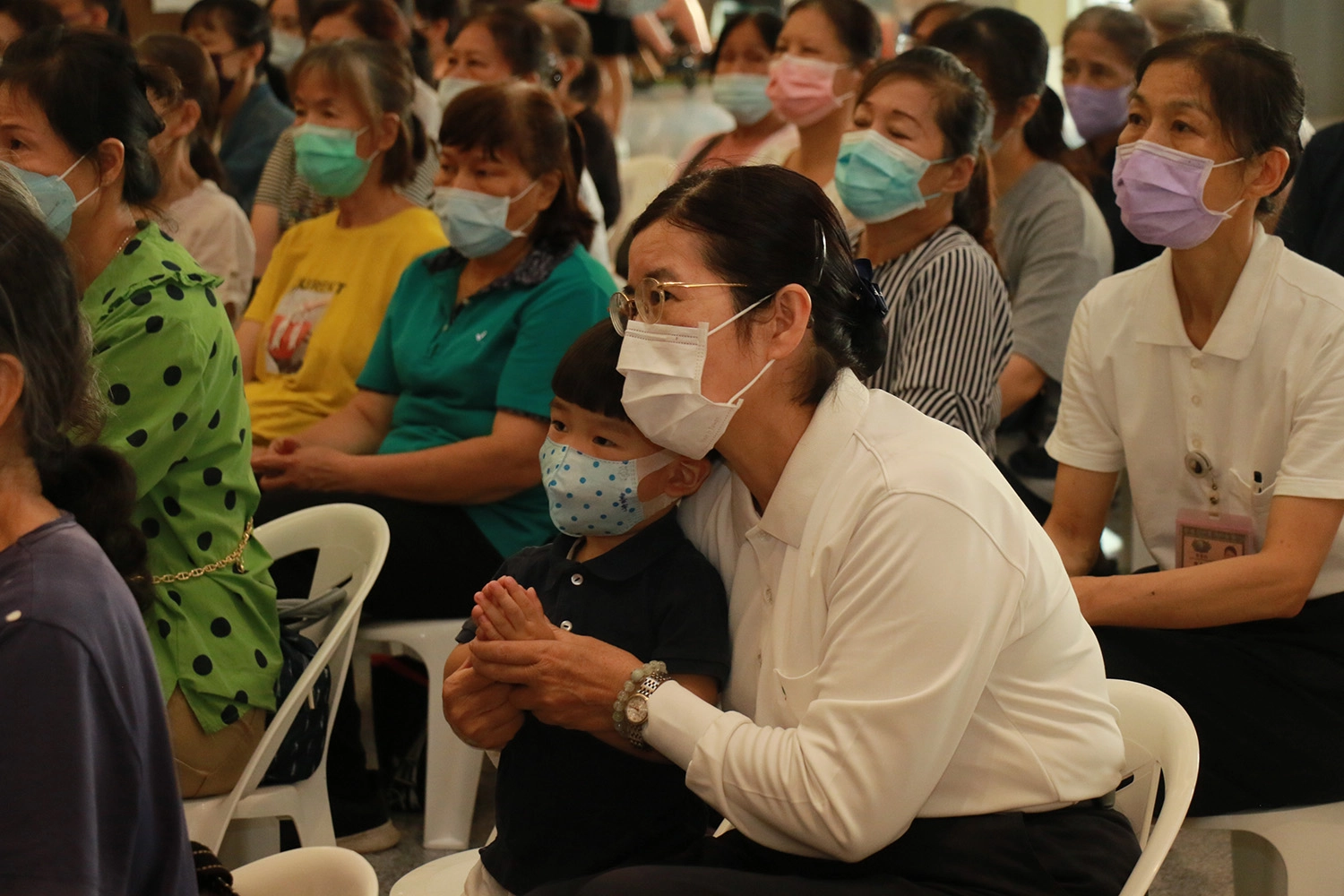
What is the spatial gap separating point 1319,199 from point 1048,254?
59cm

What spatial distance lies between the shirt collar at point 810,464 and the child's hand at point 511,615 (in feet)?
0.92

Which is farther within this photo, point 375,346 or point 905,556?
point 375,346

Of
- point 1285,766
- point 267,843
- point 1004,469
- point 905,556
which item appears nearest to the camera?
point 905,556

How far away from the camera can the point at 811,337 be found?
1.57m

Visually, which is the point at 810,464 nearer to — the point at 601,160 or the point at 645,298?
the point at 645,298

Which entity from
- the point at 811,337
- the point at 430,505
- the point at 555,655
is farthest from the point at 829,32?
the point at 555,655

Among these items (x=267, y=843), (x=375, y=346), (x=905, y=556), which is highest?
(x=905, y=556)

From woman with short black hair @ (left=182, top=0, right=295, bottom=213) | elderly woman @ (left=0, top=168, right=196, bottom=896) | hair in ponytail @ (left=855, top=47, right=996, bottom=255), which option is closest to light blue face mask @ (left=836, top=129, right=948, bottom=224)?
hair in ponytail @ (left=855, top=47, right=996, bottom=255)

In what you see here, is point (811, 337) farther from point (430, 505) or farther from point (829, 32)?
point (829, 32)

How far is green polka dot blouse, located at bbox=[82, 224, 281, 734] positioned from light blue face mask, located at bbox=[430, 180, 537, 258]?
76cm

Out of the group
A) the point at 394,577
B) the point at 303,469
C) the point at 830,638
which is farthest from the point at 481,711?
the point at 303,469

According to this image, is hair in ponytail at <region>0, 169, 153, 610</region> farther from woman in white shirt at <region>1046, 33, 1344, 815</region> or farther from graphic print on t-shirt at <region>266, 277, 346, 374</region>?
graphic print on t-shirt at <region>266, 277, 346, 374</region>

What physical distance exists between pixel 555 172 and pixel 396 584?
92cm

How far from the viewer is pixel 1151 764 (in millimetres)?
1607
